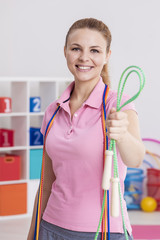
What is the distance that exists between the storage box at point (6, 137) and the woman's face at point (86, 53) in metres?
3.00

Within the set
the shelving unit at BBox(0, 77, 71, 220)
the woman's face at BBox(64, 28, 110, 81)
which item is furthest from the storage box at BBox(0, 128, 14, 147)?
the woman's face at BBox(64, 28, 110, 81)

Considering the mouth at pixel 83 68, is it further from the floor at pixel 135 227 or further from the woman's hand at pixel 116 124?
the floor at pixel 135 227

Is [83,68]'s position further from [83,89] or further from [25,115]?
[25,115]

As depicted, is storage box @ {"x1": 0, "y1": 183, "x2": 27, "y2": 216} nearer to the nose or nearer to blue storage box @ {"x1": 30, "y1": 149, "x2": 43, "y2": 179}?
blue storage box @ {"x1": 30, "y1": 149, "x2": 43, "y2": 179}

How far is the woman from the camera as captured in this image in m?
1.49

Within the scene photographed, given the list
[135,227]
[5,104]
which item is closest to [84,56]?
[135,227]

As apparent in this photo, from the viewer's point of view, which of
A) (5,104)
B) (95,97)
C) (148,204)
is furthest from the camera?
(148,204)

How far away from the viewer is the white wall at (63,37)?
15.9 feet

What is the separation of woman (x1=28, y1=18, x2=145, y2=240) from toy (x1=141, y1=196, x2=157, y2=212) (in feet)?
10.5

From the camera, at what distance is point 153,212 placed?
15.6 ft

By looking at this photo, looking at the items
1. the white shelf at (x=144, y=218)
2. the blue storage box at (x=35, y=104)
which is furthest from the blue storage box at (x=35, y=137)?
the white shelf at (x=144, y=218)

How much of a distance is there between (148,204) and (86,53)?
3.43 m

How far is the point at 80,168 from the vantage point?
151 cm

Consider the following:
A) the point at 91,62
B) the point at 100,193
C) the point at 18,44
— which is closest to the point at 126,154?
the point at 100,193
